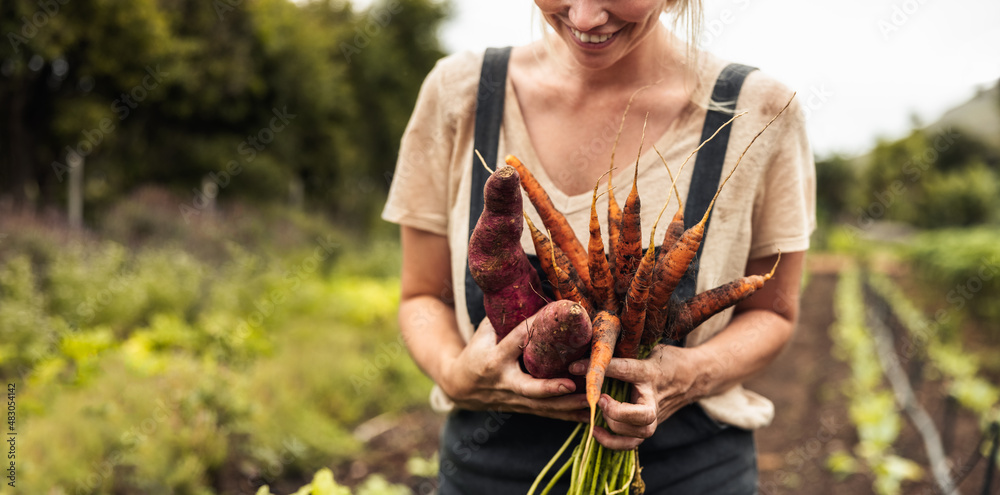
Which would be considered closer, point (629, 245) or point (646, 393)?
point (646, 393)

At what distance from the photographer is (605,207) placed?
1360 millimetres

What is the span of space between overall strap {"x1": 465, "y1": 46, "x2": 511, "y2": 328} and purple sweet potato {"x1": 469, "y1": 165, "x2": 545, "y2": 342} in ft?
0.48

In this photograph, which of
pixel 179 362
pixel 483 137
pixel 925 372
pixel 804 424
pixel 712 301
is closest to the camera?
pixel 712 301

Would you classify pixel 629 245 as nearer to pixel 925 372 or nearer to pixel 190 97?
pixel 925 372

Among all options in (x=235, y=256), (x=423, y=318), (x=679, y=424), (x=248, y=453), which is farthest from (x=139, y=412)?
(x=235, y=256)

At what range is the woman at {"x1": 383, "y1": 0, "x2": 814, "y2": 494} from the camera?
1.23 m

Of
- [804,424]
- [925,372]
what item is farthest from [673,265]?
[925,372]

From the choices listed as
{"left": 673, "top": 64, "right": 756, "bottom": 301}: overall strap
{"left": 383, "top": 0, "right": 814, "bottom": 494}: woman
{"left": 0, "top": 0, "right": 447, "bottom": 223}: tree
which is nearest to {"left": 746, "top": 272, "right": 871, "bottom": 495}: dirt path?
{"left": 383, "top": 0, "right": 814, "bottom": 494}: woman

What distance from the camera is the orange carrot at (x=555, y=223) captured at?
4.04 ft

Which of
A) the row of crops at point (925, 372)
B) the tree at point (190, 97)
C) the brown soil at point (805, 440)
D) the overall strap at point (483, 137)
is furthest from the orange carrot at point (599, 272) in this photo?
the tree at point (190, 97)

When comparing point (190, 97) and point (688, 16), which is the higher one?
point (688, 16)

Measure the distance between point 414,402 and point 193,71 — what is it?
8950 mm

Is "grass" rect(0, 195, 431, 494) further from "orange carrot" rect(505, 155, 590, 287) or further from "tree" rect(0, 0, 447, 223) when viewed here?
"tree" rect(0, 0, 447, 223)

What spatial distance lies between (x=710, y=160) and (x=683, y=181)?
6 centimetres
